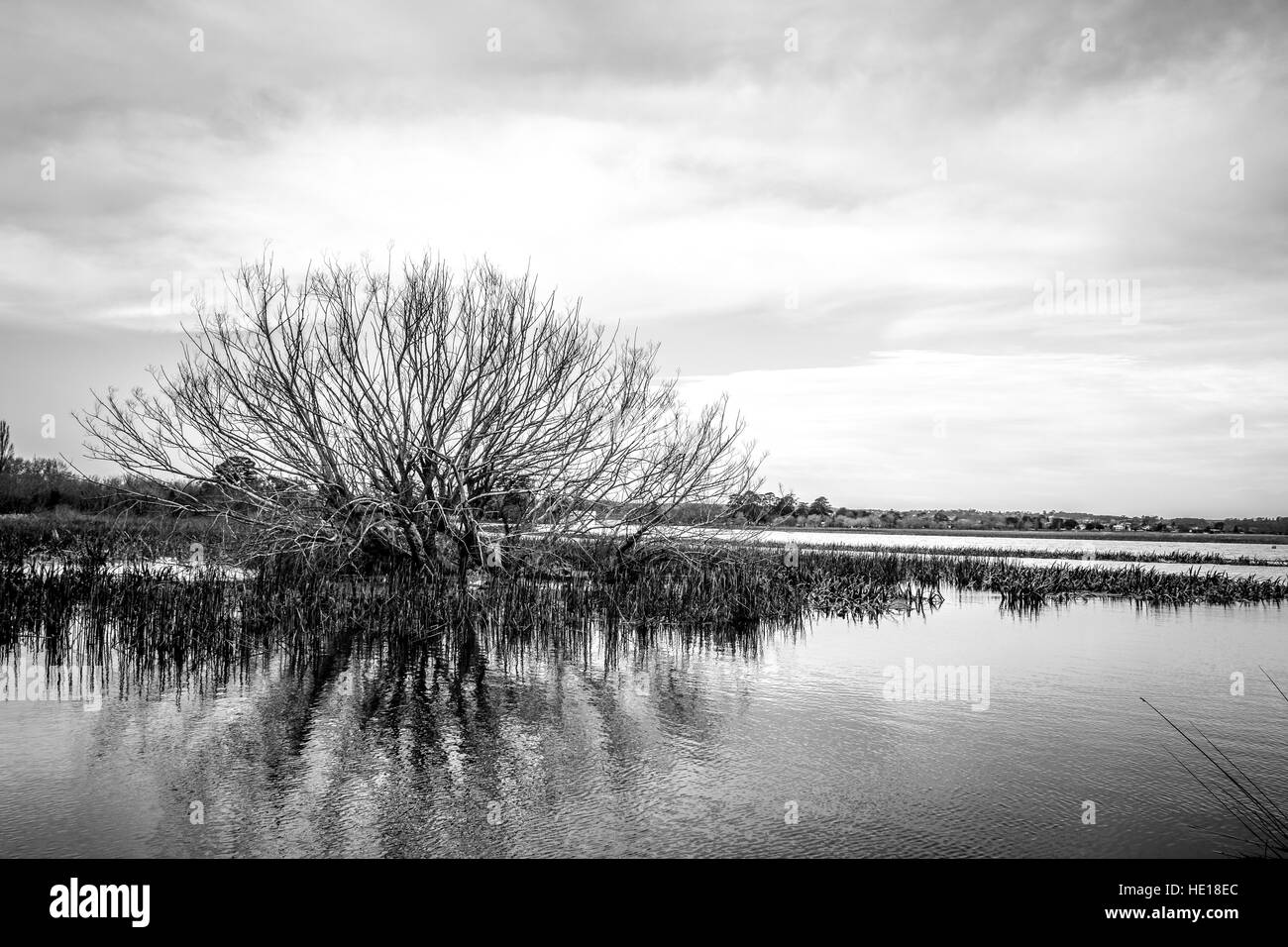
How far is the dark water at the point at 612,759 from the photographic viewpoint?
4.45m

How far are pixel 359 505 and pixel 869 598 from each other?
953cm

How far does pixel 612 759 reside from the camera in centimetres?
576

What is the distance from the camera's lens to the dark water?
4445 mm

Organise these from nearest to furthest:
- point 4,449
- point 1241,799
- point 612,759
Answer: point 1241,799 < point 612,759 < point 4,449

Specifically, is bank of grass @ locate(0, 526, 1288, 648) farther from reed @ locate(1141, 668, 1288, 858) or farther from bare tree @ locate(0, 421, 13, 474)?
bare tree @ locate(0, 421, 13, 474)

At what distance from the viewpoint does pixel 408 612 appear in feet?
36.8

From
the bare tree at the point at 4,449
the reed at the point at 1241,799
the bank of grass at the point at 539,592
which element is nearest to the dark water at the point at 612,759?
the reed at the point at 1241,799

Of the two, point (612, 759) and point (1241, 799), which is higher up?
point (612, 759)

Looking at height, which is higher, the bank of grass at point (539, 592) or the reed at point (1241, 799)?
the bank of grass at point (539, 592)

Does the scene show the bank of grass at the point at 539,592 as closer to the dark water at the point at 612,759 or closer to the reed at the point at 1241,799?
the dark water at the point at 612,759

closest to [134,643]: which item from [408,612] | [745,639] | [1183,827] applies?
[408,612]

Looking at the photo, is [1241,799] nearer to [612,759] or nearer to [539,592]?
[612,759]

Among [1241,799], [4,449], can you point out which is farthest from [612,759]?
[4,449]
